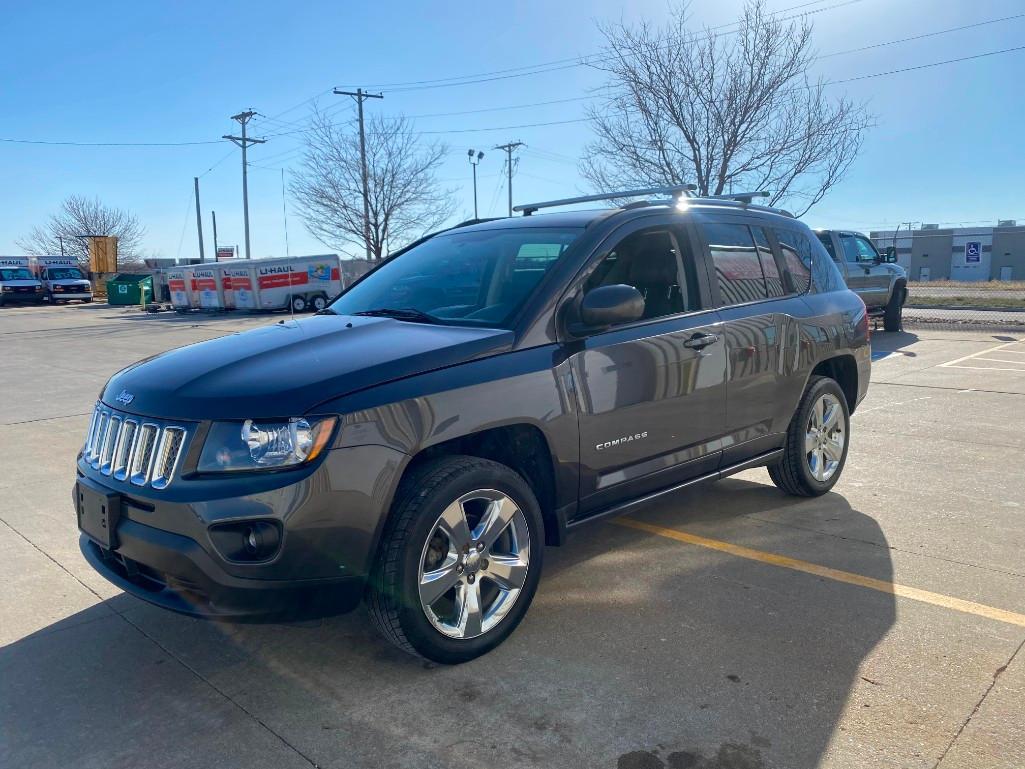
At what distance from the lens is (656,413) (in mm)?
4113

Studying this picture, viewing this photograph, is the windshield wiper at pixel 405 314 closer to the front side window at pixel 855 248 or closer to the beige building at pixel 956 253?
the front side window at pixel 855 248

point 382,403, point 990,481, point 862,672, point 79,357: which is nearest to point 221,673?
point 382,403

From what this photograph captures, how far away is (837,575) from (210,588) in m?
2.93

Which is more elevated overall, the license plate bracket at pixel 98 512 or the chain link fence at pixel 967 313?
the license plate bracket at pixel 98 512

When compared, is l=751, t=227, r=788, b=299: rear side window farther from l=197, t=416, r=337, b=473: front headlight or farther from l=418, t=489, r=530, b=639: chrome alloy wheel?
l=197, t=416, r=337, b=473: front headlight

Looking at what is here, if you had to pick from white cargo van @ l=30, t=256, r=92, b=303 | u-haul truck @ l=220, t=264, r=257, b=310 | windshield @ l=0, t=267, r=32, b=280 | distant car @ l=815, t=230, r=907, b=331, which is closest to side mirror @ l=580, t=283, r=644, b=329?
distant car @ l=815, t=230, r=907, b=331

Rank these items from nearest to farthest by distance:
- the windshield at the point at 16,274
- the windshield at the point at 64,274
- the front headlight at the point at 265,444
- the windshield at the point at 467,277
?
1. the front headlight at the point at 265,444
2. the windshield at the point at 467,277
3. the windshield at the point at 16,274
4. the windshield at the point at 64,274

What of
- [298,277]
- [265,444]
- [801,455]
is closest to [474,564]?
[265,444]

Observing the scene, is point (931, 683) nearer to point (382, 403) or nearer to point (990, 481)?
point (382, 403)

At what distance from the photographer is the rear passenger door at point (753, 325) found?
4645 mm

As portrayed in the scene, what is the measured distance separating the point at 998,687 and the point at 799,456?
2225 mm

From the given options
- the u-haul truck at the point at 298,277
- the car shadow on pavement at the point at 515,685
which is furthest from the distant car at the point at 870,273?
the u-haul truck at the point at 298,277

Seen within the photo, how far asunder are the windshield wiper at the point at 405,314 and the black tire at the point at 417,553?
882 millimetres

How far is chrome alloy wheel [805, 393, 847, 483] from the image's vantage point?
17.6 feet
